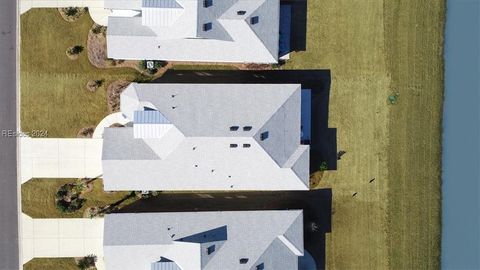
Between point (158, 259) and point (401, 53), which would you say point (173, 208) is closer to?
point (158, 259)

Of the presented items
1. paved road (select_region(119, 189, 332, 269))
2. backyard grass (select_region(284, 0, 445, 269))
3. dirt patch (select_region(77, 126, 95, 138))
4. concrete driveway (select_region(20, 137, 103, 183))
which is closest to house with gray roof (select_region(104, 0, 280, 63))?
backyard grass (select_region(284, 0, 445, 269))

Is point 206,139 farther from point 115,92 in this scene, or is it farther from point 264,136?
point 115,92

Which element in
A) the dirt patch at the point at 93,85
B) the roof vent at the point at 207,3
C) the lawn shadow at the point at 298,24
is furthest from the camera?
the lawn shadow at the point at 298,24

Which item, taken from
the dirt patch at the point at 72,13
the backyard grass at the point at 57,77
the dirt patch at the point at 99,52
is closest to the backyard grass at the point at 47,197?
the backyard grass at the point at 57,77

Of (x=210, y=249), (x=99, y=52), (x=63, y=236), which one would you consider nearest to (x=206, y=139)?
(x=210, y=249)

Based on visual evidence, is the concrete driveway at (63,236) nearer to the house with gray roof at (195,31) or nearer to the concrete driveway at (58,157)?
the concrete driveway at (58,157)
